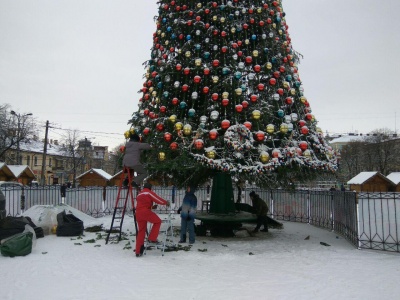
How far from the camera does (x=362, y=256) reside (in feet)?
29.4

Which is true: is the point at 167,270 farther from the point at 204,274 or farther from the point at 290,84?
the point at 290,84

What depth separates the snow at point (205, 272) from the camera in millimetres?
5965

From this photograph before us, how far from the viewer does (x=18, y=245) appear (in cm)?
878

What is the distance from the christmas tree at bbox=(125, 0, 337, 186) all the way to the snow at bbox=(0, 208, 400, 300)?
7.64 feet

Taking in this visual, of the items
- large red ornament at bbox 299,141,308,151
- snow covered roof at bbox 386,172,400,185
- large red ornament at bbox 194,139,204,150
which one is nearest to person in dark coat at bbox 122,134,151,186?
large red ornament at bbox 194,139,204,150

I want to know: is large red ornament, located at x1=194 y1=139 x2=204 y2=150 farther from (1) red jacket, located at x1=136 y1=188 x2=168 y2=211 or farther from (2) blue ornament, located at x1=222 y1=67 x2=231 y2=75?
(2) blue ornament, located at x1=222 y1=67 x2=231 y2=75

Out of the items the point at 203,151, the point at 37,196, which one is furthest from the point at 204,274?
the point at 37,196

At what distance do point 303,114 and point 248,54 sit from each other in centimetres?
263

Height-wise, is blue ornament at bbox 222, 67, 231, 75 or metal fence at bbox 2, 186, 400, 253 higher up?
blue ornament at bbox 222, 67, 231, 75

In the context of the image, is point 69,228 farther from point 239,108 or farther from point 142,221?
point 239,108

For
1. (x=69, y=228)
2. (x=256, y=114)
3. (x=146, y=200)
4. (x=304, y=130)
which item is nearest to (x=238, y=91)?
(x=256, y=114)

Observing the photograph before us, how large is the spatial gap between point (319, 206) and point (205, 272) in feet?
32.1

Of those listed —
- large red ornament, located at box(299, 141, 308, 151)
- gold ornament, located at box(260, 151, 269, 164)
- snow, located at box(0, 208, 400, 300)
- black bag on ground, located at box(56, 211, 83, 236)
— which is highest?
large red ornament, located at box(299, 141, 308, 151)

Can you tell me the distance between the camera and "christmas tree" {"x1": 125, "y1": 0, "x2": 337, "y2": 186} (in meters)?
9.73
